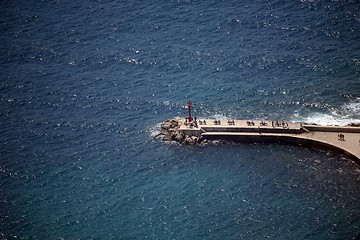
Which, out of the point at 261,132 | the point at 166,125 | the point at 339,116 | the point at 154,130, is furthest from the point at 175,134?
the point at 339,116

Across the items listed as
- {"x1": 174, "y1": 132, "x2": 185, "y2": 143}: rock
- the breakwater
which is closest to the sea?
{"x1": 174, "y1": 132, "x2": 185, "y2": 143}: rock

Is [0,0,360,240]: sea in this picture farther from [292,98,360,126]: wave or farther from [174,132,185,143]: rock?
[174,132,185,143]: rock

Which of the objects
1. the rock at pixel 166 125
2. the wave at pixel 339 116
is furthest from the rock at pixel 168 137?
the wave at pixel 339 116

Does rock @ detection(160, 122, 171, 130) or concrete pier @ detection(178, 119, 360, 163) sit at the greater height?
rock @ detection(160, 122, 171, 130)

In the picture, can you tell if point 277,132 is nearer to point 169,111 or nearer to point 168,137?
point 168,137

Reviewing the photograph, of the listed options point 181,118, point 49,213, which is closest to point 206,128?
point 181,118

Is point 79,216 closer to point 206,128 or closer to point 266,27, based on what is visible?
point 206,128

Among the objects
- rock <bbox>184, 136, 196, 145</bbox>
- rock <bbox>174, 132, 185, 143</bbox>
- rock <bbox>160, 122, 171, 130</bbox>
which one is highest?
rock <bbox>160, 122, 171, 130</bbox>
